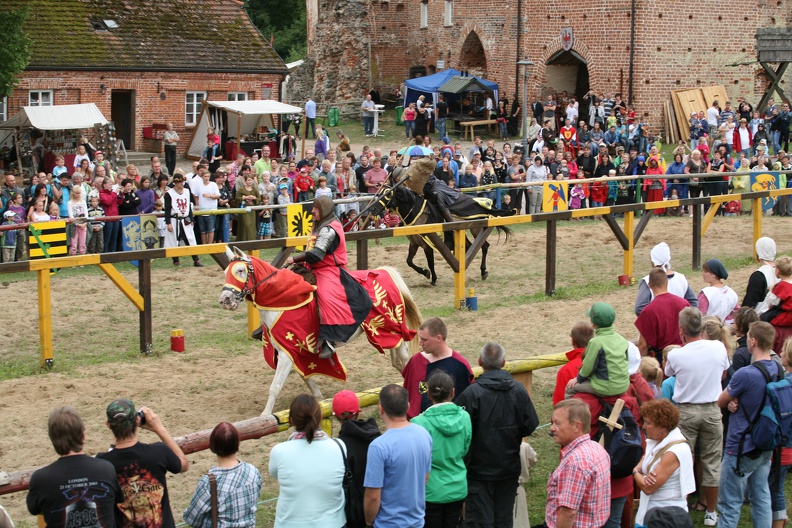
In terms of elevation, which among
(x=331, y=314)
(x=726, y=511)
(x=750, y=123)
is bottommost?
(x=726, y=511)

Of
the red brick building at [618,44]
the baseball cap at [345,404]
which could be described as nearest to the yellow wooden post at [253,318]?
the baseball cap at [345,404]

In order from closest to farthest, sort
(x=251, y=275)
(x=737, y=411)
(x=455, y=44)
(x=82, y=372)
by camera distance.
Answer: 1. (x=737, y=411)
2. (x=251, y=275)
3. (x=82, y=372)
4. (x=455, y=44)

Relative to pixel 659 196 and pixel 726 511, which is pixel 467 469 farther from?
pixel 659 196

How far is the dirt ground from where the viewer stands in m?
9.32

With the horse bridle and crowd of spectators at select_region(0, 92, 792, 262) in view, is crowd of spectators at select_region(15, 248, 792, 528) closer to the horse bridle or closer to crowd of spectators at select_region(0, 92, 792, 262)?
the horse bridle

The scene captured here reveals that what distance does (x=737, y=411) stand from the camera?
23.3 ft

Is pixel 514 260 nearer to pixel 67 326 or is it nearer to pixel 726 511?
pixel 67 326

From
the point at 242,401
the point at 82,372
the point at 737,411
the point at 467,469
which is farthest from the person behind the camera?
the point at 82,372

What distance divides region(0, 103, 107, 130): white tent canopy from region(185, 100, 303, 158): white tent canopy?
3.74 metres

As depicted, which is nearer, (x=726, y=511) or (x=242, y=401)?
(x=726, y=511)

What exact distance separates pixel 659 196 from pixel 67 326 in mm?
13057

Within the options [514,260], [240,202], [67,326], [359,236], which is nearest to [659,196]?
[514,260]

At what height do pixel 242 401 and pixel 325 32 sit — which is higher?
pixel 325 32

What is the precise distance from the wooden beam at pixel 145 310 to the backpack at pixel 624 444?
614cm
